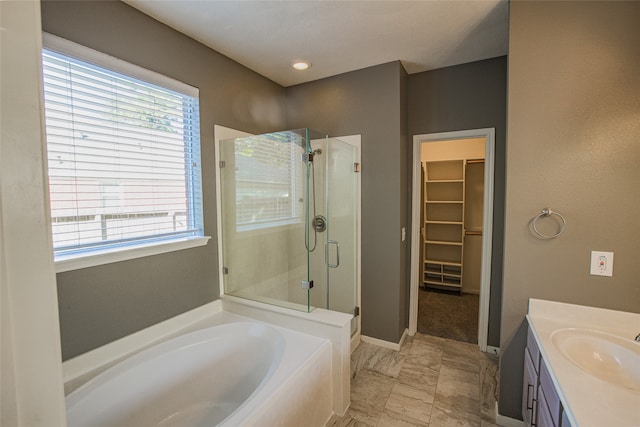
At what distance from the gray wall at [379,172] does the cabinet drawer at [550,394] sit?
4.51 ft

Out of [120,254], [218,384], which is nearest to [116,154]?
[120,254]

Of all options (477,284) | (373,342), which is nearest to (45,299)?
(373,342)

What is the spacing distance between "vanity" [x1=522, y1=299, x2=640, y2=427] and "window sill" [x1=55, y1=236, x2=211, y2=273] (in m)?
2.20

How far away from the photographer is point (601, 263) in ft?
5.08

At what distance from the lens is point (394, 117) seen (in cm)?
260

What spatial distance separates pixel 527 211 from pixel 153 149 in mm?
2406

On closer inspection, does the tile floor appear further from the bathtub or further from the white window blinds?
the white window blinds

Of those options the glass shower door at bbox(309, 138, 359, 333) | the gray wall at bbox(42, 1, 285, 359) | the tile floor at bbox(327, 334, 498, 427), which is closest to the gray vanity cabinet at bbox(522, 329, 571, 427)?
the tile floor at bbox(327, 334, 498, 427)

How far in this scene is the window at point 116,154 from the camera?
1480 mm

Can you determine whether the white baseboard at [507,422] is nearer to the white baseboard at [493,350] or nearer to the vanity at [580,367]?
the vanity at [580,367]

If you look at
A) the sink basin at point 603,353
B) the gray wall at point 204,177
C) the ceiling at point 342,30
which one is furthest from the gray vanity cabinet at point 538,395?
the gray wall at point 204,177

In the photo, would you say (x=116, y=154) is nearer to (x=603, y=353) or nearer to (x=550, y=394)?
(x=550, y=394)

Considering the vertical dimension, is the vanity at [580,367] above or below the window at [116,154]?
below

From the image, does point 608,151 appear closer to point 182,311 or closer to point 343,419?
point 343,419
